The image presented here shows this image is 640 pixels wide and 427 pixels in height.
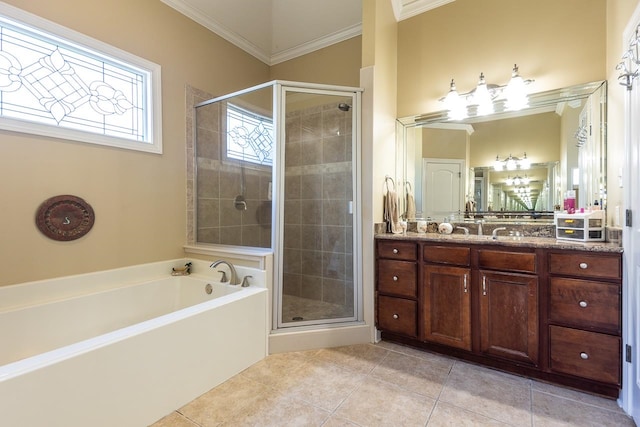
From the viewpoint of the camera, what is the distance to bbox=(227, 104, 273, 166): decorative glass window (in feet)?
8.46

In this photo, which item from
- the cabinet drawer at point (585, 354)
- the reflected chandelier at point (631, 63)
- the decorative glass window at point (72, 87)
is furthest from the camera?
the decorative glass window at point (72, 87)

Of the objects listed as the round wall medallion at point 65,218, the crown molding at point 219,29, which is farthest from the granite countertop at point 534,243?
the crown molding at point 219,29

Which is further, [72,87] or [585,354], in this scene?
[72,87]

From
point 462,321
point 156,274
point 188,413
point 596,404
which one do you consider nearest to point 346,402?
point 188,413

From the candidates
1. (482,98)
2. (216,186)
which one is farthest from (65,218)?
(482,98)

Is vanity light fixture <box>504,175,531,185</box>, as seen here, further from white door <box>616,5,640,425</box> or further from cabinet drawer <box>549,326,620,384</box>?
cabinet drawer <box>549,326,620,384</box>

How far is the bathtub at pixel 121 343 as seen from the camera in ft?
3.83

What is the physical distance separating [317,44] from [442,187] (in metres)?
2.23

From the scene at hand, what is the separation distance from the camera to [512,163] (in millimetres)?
2451

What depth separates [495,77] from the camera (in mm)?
2410

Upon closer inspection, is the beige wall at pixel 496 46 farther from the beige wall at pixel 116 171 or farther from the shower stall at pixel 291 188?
the beige wall at pixel 116 171

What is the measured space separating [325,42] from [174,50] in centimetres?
164

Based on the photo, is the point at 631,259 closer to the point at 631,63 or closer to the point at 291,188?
the point at 631,63

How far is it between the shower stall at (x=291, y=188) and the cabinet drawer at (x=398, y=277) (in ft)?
0.67
